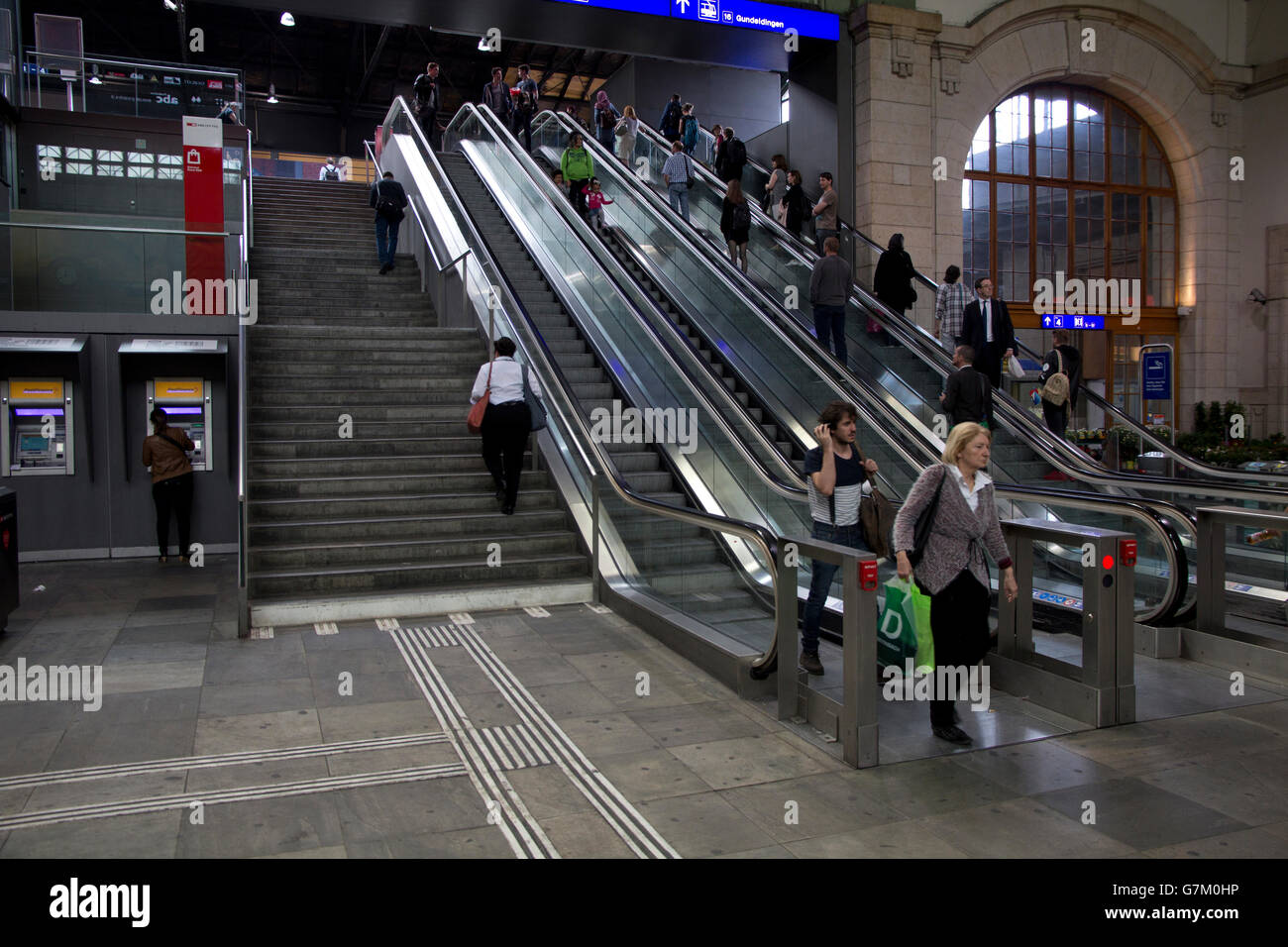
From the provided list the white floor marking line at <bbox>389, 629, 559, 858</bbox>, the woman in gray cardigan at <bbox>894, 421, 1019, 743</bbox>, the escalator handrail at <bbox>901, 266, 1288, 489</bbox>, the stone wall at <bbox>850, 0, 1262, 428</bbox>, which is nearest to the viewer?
the white floor marking line at <bbox>389, 629, 559, 858</bbox>

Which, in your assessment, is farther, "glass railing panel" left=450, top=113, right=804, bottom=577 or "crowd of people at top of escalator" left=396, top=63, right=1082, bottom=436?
"crowd of people at top of escalator" left=396, top=63, right=1082, bottom=436

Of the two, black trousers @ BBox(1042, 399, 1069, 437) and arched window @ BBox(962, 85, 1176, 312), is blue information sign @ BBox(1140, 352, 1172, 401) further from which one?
arched window @ BBox(962, 85, 1176, 312)

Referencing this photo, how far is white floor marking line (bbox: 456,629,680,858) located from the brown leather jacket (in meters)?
5.10

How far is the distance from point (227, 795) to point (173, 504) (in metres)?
6.80

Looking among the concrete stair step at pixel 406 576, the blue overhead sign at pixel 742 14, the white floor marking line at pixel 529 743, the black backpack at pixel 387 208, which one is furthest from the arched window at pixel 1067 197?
the white floor marking line at pixel 529 743

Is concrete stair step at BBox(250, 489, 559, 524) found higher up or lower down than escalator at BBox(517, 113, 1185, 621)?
lower down

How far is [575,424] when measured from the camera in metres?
8.78

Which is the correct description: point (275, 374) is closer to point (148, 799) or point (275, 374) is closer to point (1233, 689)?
point (148, 799)

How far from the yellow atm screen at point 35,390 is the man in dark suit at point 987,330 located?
9573mm

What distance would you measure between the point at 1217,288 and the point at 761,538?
16.6 metres

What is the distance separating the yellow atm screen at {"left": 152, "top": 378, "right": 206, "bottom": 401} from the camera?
10289 millimetres

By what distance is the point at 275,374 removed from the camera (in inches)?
395

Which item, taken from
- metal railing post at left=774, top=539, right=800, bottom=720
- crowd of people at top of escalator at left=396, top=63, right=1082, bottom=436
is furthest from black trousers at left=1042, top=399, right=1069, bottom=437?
metal railing post at left=774, top=539, right=800, bottom=720
